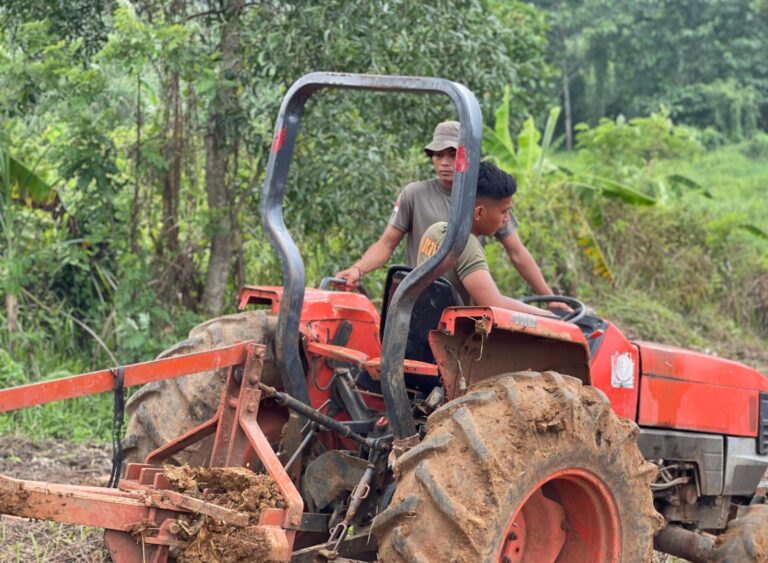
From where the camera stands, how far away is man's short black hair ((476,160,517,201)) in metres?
4.67

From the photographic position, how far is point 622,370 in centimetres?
500

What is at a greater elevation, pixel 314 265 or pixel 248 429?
pixel 248 429

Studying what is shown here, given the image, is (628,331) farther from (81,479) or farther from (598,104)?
(598,104)

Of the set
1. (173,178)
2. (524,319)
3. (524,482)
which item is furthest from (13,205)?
(524,482)

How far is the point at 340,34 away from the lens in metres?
8.09

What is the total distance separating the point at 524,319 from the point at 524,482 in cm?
60

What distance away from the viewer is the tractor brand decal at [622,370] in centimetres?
496

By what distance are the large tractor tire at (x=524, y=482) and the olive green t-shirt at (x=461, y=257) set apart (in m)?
0.55

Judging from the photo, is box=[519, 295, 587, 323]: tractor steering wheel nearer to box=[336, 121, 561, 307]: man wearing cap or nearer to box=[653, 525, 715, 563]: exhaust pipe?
box=[336, 121, 561, 307]: man wearing cap

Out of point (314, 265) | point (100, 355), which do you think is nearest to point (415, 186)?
point (314, 265)

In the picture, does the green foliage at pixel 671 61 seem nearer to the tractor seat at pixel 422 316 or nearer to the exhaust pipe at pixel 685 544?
the exhaust pipe at pixel 685 544

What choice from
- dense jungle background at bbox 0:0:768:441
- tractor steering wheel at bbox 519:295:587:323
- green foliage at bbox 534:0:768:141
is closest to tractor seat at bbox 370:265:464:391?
tractor steering wheel at bbox 519:295:587:323

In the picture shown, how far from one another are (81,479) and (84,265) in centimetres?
250

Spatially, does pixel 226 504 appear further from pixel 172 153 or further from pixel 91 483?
pixel 172 153
